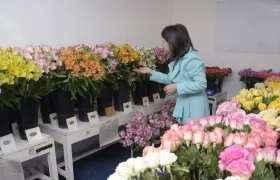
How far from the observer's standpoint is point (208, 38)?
3592mm

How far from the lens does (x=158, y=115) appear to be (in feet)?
8.18

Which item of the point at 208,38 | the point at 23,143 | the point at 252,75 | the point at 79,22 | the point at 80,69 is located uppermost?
the point at 79,22

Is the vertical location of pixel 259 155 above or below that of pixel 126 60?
below

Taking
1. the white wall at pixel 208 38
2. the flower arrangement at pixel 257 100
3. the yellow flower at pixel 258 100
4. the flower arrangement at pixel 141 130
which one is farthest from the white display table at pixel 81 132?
the white wall at pixel 208 38

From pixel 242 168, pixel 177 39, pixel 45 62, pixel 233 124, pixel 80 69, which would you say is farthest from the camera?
pixel 177 39

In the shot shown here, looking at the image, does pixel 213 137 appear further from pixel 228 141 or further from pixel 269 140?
pixel 269 140

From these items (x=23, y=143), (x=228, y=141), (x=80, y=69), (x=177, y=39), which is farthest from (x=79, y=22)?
(x=228, y=141)

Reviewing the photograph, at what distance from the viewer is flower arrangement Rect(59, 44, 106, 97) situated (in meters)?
1.77

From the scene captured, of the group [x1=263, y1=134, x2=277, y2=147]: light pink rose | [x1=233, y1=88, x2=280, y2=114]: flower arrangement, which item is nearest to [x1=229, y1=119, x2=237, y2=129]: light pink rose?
[x1=263, y1=134, x2=277, y2=147]: light pink rose

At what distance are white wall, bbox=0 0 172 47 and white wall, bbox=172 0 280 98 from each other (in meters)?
0.39

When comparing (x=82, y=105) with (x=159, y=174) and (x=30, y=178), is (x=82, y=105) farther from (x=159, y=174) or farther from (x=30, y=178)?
(x=159, y=174)

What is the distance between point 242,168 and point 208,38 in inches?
124

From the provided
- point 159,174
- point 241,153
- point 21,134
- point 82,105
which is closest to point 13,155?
point 21,134

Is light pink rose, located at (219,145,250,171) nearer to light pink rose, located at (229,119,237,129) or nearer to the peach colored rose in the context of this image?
the peach colored rose
